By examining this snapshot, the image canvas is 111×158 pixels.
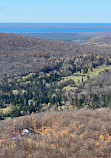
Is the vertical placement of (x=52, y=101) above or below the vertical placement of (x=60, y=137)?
below

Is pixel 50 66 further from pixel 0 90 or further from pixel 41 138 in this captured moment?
pixel 41 138

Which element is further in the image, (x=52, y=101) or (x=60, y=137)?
(x=52, y=101)

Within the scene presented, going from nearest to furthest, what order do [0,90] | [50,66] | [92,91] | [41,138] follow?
[41,138] < [92,91] < [0,90] < [50,66]

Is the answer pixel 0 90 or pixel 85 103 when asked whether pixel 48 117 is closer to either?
pixel 85 103

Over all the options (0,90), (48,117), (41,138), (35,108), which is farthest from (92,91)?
(41,138)

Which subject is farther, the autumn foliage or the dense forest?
the dense forest

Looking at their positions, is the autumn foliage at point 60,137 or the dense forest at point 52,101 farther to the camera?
the dense forest at point 52,101

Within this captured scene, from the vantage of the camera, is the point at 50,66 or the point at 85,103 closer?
the point at 85,103

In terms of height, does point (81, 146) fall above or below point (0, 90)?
above

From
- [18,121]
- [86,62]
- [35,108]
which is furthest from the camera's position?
[86,62]
